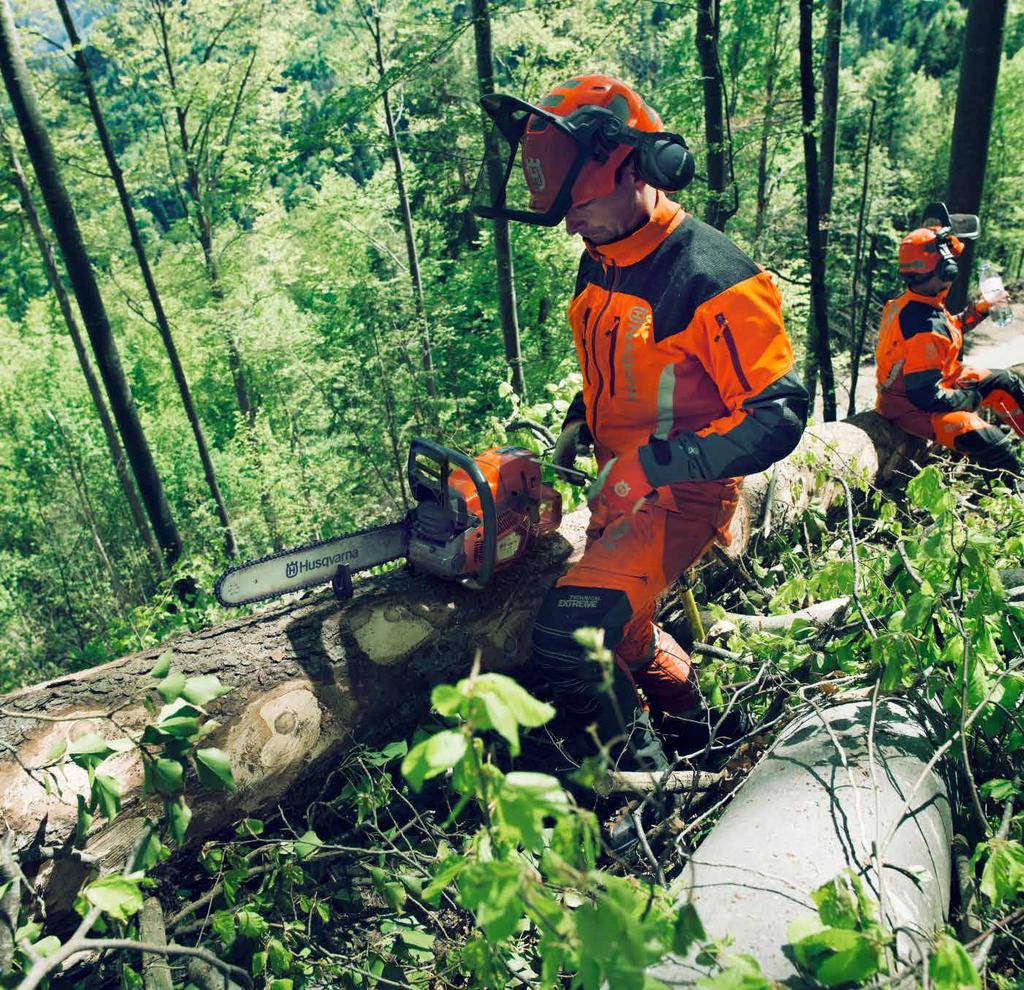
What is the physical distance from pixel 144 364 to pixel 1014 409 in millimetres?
27476

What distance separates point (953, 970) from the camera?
1.06 metres

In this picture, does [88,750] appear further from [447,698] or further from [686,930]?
[686,930]

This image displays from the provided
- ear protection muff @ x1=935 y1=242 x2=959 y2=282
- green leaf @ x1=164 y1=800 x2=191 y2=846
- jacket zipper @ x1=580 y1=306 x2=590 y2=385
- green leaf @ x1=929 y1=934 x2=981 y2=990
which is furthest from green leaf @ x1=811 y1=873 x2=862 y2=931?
ear protection muff @ x1=935 y1=242 x2=959 y2=282

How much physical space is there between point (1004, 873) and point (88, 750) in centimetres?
182

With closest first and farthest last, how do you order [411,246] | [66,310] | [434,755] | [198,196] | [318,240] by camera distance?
[434,755] < [66,310] < [411,246] < [198,196] < [318,240]

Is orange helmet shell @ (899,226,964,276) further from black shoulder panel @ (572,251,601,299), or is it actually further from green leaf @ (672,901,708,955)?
green leaf @ (672,901,708,955)

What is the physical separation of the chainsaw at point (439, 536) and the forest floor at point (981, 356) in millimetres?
12381

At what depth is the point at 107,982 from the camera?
7.36ft

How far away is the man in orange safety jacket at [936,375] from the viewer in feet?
14.9

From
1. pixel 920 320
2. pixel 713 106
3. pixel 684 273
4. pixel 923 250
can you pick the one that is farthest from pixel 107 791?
pixel 713 106

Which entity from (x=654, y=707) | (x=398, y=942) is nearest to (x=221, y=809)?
(x=398, y=942)

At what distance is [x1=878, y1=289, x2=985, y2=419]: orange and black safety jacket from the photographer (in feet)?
15.0

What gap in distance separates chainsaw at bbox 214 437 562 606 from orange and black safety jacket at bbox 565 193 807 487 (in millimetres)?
451

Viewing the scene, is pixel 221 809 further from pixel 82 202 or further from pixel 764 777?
pixel 82 202
